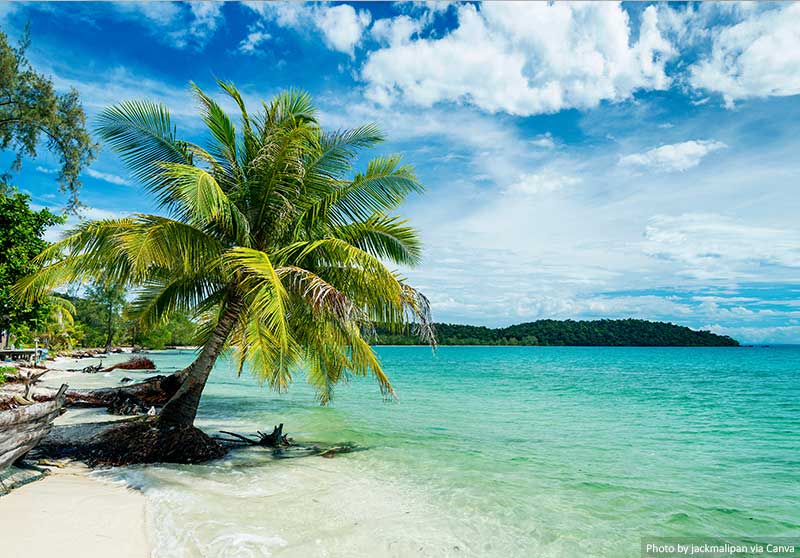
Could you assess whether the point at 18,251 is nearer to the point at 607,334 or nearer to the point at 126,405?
the point at 126,405

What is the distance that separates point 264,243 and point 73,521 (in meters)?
5.19

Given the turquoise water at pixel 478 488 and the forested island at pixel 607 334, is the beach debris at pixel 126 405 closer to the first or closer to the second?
the turquoise water at pixel 478 488

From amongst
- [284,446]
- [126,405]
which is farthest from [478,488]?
[126,405]

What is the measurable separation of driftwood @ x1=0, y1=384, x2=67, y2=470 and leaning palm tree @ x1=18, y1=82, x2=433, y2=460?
81.7 inches

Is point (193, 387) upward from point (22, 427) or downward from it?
A: upward

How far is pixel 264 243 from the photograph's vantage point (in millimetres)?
9031

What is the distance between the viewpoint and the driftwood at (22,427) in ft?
18.8

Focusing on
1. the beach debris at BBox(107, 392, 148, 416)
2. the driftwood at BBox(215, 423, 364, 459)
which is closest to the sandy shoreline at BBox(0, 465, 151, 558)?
the driftwood at BBox(215, 423, 364, 459)

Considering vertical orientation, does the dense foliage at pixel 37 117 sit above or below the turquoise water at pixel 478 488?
above

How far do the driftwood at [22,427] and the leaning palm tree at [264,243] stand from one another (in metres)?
2.07

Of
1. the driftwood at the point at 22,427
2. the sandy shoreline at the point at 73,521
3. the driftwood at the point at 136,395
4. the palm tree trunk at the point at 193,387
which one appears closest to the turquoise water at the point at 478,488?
the sandy shoreline at the point at 73,521

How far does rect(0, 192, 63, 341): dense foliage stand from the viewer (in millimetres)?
12359

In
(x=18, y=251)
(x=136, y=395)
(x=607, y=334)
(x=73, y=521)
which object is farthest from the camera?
(x=607, y=334)

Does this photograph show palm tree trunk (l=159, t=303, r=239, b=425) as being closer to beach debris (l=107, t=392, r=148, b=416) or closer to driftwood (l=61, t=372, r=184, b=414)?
beach debris (l=107, t=392, r=148, b=416)
